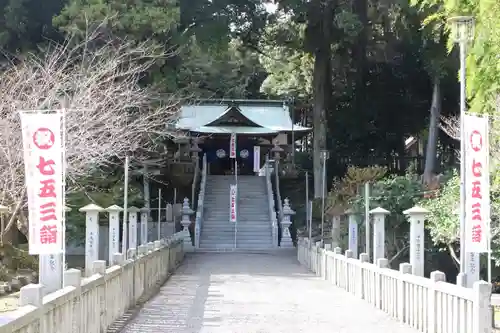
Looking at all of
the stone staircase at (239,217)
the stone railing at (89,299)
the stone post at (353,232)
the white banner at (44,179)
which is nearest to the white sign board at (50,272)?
the stone railing at (89,299)

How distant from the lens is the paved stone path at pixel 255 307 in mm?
9703

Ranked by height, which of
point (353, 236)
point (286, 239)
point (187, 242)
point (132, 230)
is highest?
point (132, 230)

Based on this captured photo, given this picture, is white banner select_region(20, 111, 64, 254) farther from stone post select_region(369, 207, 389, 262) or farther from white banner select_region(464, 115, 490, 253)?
stone post select_region(369, 207, 389, 262)

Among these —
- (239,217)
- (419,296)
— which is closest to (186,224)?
(239,217)

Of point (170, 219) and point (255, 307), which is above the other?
point (170, 219)

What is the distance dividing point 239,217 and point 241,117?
6.57 m

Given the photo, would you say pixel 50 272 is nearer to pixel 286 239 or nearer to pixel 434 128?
pixel 286 239

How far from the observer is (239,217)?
102ft

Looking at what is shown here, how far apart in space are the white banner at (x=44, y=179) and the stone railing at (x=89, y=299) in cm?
47

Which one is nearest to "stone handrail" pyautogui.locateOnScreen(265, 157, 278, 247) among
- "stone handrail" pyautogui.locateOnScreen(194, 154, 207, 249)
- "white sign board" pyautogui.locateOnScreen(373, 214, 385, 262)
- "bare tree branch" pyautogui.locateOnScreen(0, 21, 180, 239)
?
"stone handrail" pyautogui.locateOnScreen(194, 154, 207, 249)

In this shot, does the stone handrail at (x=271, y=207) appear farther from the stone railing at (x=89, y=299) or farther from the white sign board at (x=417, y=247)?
the white sign board at (x=417, y=247)

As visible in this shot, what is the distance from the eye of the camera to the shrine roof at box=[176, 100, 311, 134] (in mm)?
35250

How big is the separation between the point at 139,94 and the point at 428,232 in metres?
8.65

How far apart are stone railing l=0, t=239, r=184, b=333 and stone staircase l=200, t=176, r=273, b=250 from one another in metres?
13.8
